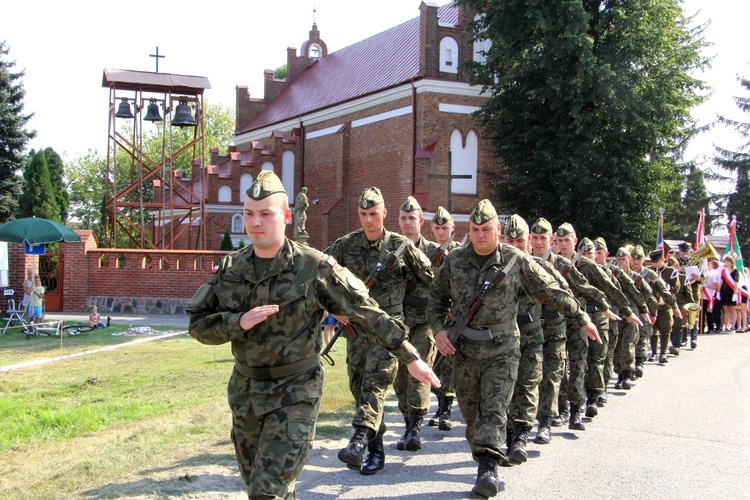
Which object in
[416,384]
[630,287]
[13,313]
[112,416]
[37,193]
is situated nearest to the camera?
[416,384]

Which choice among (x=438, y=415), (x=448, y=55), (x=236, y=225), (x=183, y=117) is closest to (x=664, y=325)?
(x=438, y=415)

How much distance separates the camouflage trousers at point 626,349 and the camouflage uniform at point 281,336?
7.92 metres

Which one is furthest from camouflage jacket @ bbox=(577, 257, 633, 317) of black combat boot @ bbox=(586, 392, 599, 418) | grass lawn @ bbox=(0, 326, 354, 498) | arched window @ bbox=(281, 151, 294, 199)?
arched window @ bbox=(281, 151, 294, 199)

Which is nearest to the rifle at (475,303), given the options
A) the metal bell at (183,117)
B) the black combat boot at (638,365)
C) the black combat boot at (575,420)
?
the black combat boot at (575,420)

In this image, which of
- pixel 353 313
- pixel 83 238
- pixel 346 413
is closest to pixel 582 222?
pixel 83 238

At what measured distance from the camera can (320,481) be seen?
6168 millimetres

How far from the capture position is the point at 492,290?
19.8 ft

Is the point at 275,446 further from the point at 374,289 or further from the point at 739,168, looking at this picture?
the point at 739,168

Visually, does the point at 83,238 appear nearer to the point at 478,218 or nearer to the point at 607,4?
the point at 607,4

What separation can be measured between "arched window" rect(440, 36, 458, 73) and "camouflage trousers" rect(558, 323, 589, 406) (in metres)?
22.1

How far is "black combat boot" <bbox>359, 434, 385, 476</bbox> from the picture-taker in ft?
21.0

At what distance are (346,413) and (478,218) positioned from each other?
341cm

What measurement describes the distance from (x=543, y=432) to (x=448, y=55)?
2364cm

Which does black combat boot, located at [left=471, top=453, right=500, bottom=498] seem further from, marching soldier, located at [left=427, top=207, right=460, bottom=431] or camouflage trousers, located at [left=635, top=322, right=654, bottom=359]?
camouflage trousers, located at [left=635, top=322, right=654, bottom=359]
